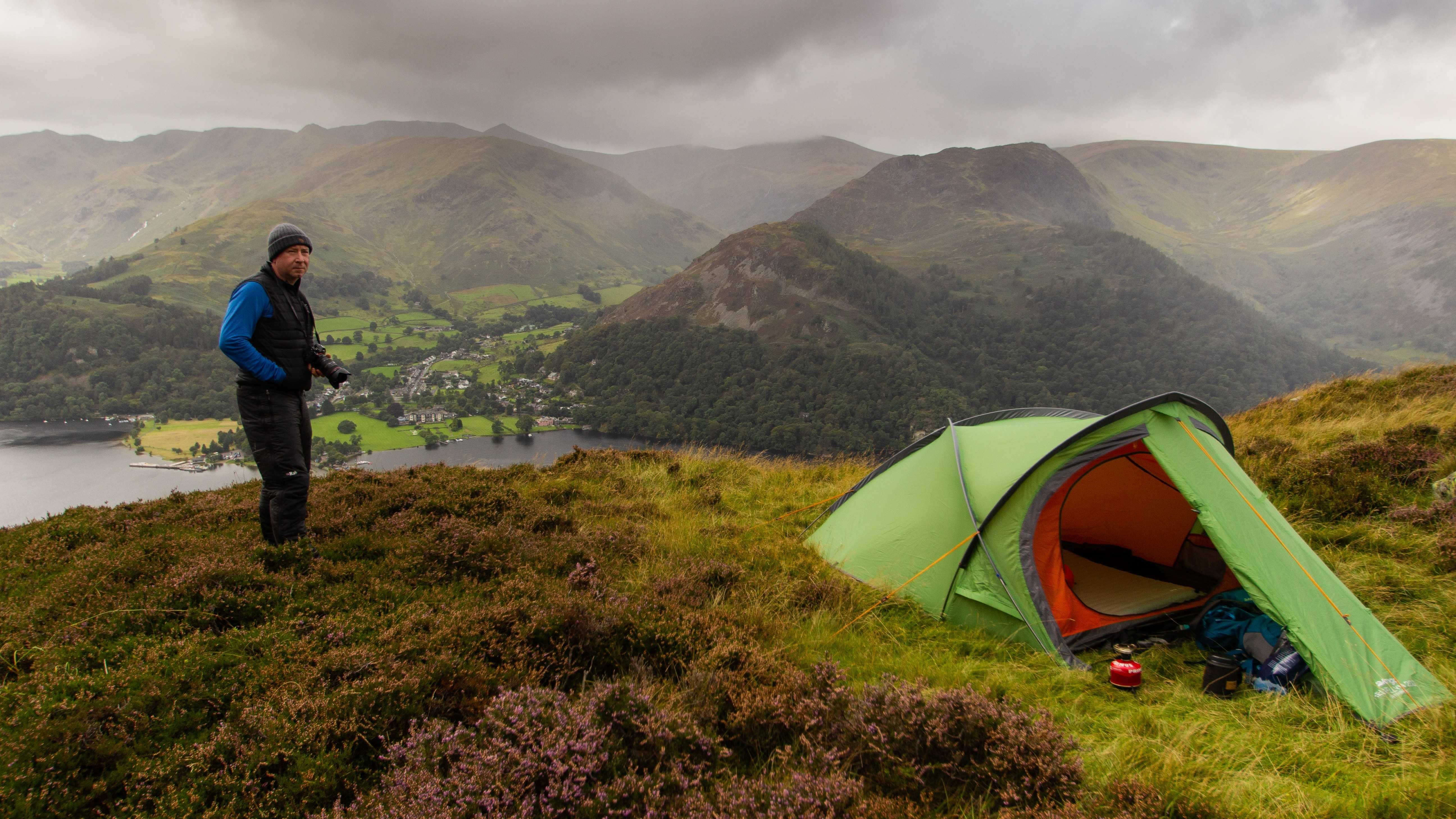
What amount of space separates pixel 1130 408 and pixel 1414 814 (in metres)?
2.93

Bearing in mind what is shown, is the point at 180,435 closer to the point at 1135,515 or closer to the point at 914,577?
the point at 914,577

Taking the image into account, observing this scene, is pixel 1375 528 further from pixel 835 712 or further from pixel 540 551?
pixel 540 551

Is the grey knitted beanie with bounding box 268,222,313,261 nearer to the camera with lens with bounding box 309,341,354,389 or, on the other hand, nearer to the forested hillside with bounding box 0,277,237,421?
the camera with lens with bounding box 309,341,354,389

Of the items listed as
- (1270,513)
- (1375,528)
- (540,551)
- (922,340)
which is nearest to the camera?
(1270,513)

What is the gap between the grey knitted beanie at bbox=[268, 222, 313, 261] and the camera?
16.3 feet

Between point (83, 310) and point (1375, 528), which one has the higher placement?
point (83, 310)

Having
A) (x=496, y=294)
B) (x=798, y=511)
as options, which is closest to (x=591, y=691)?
(x=798, y=511)

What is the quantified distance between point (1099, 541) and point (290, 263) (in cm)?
849

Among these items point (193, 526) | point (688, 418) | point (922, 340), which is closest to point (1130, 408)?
point (193, 526)

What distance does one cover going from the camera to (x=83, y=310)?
9544cm

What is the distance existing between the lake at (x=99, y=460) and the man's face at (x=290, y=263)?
23.1 feet

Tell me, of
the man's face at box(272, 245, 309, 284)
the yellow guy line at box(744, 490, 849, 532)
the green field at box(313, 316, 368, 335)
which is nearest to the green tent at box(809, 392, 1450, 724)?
the yellow guy line at box(744, 490, 849, 532)

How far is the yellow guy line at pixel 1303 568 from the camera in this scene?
146 inches

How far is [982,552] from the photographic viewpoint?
5.24 meters
